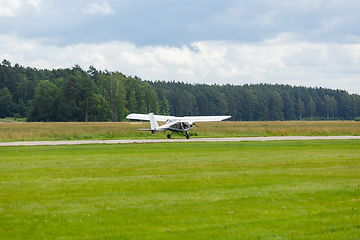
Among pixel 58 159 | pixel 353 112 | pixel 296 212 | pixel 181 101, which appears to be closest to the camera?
pixel 296 212

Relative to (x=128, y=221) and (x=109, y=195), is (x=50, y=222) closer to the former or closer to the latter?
(x=128, y=221)

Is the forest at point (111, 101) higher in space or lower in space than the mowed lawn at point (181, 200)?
higher

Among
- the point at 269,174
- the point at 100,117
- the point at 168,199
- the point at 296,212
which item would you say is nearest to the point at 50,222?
the point at 168,199

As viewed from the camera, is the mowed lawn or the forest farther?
the forest

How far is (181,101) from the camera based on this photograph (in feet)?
528

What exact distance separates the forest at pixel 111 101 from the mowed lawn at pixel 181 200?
39.5 meters

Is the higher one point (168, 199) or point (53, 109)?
point (53, 109)

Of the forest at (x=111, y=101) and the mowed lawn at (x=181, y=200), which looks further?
the forest at (x=111, y=101)

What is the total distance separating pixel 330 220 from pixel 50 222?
21.4 feet

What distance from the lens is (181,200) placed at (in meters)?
10.5

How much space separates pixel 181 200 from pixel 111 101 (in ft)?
325

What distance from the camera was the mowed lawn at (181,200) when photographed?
7.90m

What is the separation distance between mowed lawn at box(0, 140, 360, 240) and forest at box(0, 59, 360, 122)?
3946 centimetres

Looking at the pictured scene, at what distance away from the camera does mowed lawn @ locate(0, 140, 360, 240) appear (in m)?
7.90
